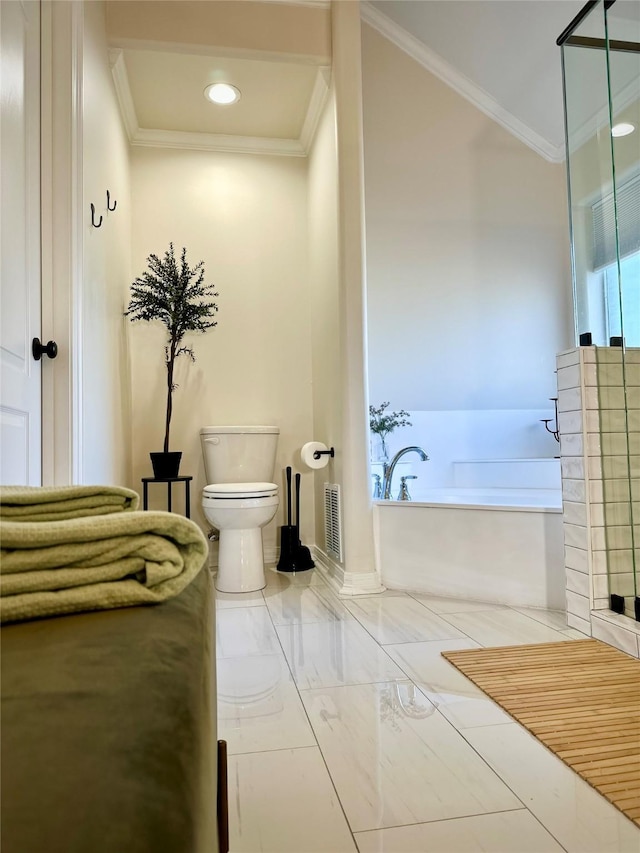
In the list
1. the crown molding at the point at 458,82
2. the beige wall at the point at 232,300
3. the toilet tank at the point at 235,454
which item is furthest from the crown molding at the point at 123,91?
the toilet tank at the point at 235,454

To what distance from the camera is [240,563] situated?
2465mm

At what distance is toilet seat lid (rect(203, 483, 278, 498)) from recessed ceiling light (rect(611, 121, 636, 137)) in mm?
1920

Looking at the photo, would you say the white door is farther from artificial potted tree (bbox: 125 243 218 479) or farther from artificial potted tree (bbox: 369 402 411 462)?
artificial potted tree (bbox: 369 402 411 462)

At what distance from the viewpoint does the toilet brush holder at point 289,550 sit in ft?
9.33

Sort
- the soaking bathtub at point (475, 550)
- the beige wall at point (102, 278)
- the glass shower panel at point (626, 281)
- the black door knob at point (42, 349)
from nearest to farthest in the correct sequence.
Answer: the black door knob at point (42, 349) → the glass shower panel at point (626, 281) → the beige wall at point (102, 278) → the soaking bathtub at point (475, 550)

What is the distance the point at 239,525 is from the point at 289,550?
1.67ft

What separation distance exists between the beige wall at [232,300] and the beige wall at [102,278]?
0.58ft

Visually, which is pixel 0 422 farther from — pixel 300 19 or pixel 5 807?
pixel 300 19

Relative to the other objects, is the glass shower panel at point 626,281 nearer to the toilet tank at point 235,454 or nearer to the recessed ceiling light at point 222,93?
the toilet tank at point 235,454

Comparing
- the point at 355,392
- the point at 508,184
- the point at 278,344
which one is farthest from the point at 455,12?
the point at 355,392

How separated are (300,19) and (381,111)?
0.84m

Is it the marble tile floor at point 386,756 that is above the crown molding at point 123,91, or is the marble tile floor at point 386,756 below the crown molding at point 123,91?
below

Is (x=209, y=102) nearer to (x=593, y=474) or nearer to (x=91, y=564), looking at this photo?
(x=593, y=474)

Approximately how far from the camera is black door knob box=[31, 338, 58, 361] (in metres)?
1.58
